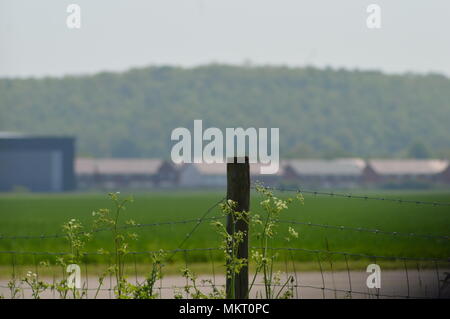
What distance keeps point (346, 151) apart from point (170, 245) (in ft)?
557

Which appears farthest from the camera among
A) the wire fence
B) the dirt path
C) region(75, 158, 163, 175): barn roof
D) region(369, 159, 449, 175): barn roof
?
region(75, 158, 163, 175): barn roof

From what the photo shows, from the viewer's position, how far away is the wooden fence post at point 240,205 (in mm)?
7441

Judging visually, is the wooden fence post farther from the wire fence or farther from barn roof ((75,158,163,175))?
A: barn roof ((75,158,163,175))

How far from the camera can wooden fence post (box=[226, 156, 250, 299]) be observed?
744cm

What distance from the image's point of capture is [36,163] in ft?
519

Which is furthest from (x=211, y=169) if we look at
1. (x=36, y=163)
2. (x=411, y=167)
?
(x=36, y=163)

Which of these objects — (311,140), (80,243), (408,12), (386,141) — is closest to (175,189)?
(311,140)

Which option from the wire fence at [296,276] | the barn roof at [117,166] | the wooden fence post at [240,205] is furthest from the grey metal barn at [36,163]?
the wooden fence post at [240,205]

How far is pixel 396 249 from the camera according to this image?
22109 millimetres

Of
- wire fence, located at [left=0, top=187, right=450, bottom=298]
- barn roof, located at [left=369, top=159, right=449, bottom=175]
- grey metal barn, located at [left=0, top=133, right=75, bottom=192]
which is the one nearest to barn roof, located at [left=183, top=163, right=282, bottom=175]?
barn roof, located at [left=369, top=159, right=449, bottom=175]

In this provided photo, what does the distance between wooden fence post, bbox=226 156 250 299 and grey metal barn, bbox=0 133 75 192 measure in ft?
464

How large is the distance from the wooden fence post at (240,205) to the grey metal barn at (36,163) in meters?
141

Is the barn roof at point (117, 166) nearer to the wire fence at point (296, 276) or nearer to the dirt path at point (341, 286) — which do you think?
the wire fence at point (296, 276)
